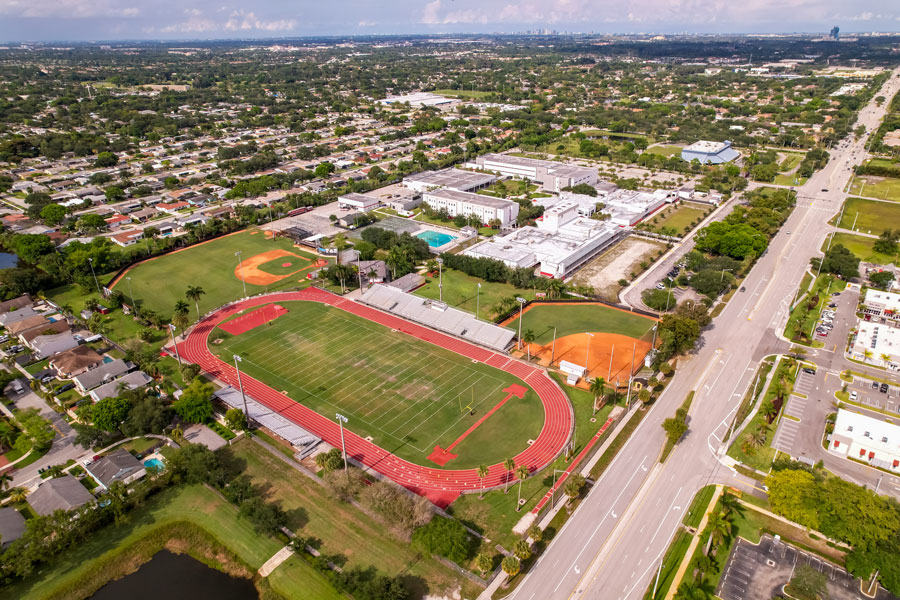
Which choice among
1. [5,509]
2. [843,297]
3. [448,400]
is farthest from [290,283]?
[843,297]

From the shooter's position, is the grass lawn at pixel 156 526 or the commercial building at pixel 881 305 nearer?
the grass lawn at pixel 156 526

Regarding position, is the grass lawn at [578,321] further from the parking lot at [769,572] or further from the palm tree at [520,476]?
the parking lot at [769,572]

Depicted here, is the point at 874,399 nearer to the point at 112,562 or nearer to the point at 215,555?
the point at 215,555

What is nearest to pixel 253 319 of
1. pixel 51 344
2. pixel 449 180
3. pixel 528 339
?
pixel 51 344

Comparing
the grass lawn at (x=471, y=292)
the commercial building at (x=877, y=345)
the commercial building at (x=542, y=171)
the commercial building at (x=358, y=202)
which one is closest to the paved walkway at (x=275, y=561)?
the grass lawn at (x=471, y=292)

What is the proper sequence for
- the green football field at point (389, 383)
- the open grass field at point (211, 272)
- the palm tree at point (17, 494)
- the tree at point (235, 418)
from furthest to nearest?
1. the open grass field at point (211, 272)
2. the green football field at point (389, 383)
3. the tree at point (235, 418)
4. the palm tree at point (17, 494)

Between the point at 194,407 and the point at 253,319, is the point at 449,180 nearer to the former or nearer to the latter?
the point at 253,319

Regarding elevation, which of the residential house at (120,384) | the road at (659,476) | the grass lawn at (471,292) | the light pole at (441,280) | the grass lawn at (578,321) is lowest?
the road at (659,476)
